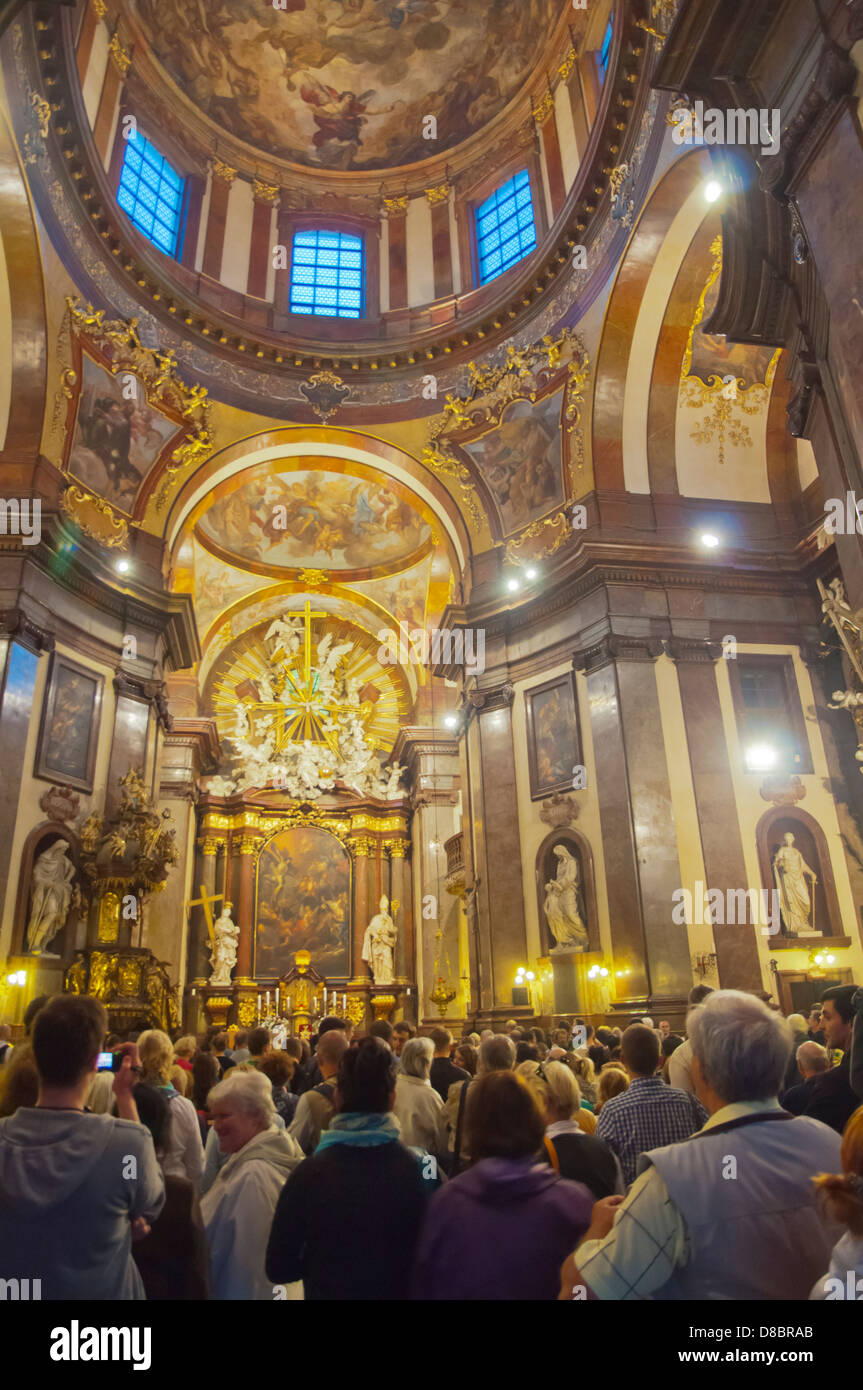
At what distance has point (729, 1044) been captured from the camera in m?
2.32

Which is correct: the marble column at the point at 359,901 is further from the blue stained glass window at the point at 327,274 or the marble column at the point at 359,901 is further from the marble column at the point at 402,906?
the blue stained glass window at the point at 327,274

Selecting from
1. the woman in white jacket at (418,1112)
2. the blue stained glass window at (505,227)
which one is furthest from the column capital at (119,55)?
the woman in white jacket at (418,1112)

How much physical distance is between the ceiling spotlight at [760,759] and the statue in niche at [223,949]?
15.4m

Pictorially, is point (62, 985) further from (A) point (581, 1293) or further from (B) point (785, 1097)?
(A) point (581, 1293)

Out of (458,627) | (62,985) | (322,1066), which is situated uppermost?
(458,627)

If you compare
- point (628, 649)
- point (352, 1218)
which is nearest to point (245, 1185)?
point (352, 1218)

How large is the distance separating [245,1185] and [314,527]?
23.3 metres

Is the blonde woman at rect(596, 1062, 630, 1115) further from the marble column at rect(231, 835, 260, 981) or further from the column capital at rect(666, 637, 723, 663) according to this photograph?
the marble column at rect(231, 835, 260, 981)

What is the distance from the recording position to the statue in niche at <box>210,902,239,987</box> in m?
24.1

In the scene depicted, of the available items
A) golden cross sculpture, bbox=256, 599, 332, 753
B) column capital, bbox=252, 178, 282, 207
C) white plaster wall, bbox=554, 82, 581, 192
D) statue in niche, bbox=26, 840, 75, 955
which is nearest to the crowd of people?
statue in niche, bbox=26, 840, 75, 955

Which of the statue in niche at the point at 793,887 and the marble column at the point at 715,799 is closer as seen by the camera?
the marble column at the point at 715,799

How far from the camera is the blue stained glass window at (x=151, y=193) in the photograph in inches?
726

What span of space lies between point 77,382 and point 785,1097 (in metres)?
15.5

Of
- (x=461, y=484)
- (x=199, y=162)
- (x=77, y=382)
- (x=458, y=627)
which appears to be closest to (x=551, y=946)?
(x=458, y=627)
